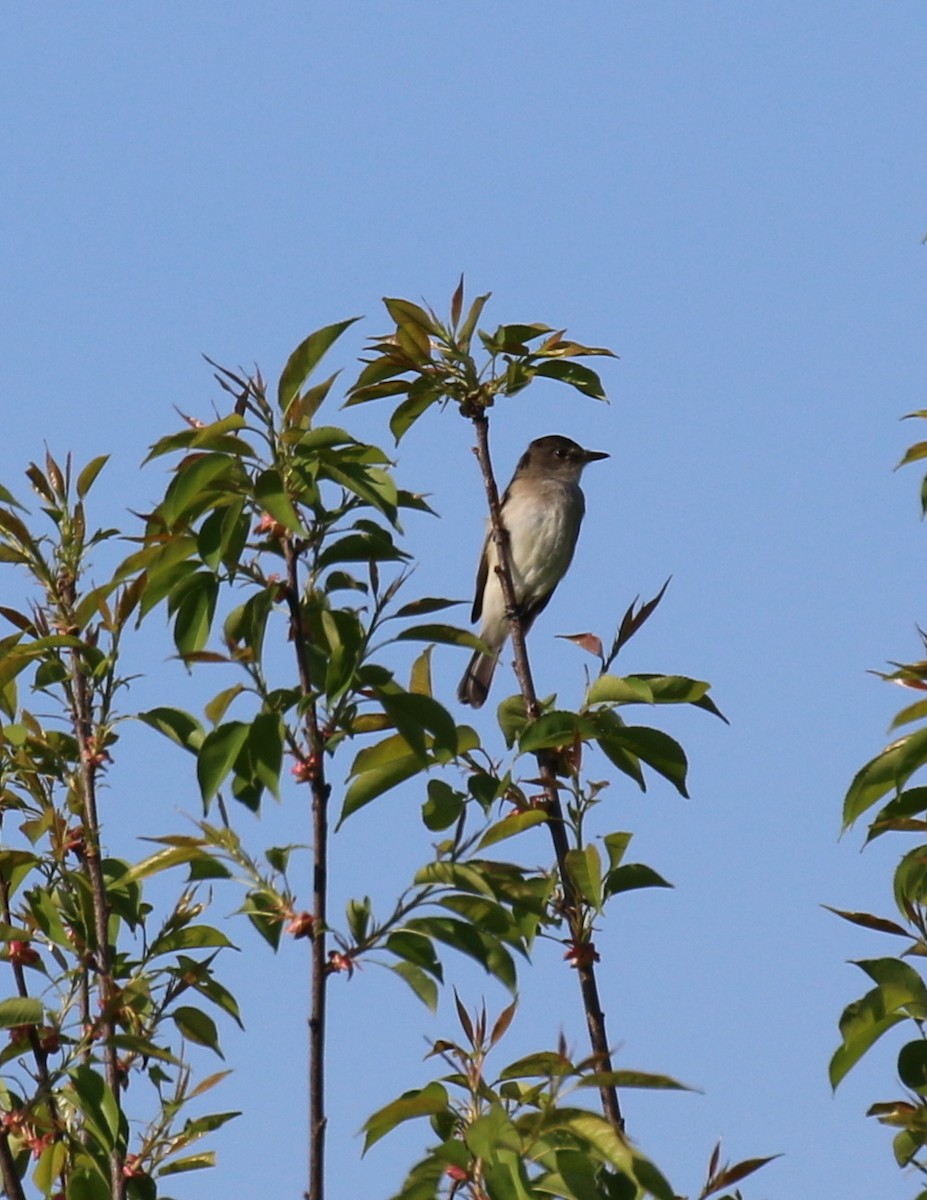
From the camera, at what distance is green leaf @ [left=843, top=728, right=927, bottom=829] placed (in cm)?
393

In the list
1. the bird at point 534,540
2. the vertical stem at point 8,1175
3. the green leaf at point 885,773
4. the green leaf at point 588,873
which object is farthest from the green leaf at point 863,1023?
the bird at point 534,540

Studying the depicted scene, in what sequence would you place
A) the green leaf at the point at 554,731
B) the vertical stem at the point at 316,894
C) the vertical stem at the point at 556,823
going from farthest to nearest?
the green leaf at the point at 554,731
the vertical stem at the point at 556,823
the vertical stem at the point at 316,894

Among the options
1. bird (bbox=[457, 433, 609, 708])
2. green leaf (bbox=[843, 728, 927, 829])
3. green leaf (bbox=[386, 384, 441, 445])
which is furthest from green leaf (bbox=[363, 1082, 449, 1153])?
bird (bbox=[457, 433, 609, 708])

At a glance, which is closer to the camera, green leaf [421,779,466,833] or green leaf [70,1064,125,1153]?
green leaf [70,1064,125,1153]

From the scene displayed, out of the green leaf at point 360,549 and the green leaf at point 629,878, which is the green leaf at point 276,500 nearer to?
the green leaf at point 360,549

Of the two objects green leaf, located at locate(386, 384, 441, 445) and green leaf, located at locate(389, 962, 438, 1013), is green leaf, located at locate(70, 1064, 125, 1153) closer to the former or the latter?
green leaf, located at locate(389, 962, 438, 1013)

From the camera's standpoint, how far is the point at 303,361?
4004 millimetres

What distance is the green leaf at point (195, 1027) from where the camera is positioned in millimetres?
4168

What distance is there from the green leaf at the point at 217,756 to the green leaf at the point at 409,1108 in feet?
2.22

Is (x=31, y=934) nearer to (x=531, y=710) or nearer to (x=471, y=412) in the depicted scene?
(x=531, y=710)

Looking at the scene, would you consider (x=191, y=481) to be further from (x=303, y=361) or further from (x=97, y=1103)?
(x=97, y=1103)

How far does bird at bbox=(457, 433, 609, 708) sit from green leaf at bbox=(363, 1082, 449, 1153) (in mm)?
7696

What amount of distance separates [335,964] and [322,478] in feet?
3.27

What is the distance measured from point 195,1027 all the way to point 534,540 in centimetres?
754
